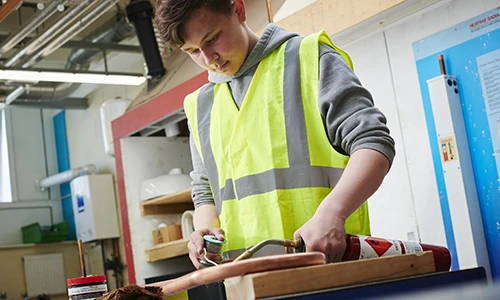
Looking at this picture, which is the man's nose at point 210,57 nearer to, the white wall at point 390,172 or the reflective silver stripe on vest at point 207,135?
the reflective silver stripe on vest at point 207,135

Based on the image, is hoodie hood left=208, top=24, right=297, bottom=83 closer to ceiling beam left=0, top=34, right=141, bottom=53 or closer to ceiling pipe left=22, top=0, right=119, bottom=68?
ceiling pipe left=22, top=0, right=119, bottom=68

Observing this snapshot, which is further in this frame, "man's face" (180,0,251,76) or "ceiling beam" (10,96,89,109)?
"ceiling beam" (10,96,89,109)

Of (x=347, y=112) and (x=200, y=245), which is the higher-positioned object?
(x=347, y=112)

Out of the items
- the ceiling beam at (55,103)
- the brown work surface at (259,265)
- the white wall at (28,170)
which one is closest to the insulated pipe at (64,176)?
the white wall at (28,170)

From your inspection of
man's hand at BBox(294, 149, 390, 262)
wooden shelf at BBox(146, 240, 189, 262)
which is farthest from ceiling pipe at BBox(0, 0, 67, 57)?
man's hand at BBox(294, 149, 390, 262)

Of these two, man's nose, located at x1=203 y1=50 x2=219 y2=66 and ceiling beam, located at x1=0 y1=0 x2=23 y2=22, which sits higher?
ceiling beam, located at x1=0 y1=0 x2=23 y2=22

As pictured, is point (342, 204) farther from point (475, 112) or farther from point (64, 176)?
point (64, 176)

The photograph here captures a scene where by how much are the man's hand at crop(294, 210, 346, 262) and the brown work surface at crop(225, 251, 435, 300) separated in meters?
0.19

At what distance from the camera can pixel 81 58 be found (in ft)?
22.4

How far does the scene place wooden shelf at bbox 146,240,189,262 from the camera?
4.47 m

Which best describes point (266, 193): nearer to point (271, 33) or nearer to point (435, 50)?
point (271, 33)

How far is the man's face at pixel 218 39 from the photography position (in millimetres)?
1527

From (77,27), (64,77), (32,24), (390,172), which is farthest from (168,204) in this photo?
(390,172)

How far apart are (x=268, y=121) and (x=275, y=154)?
82 mm
